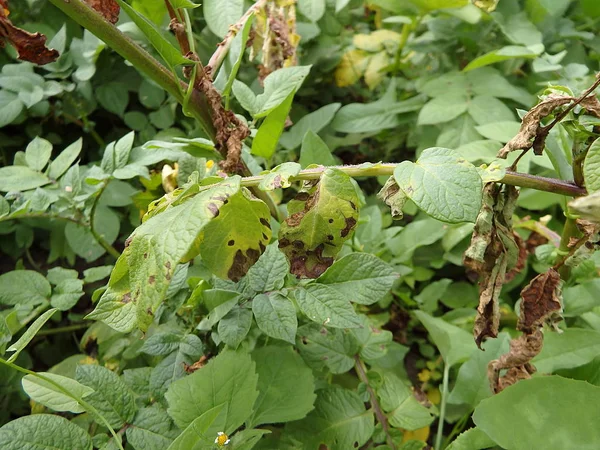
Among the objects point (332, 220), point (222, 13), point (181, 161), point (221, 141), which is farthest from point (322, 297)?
point (222, 13)

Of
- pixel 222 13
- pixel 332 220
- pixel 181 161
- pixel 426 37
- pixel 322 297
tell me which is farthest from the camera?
pixel 426 37

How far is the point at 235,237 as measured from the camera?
58cm

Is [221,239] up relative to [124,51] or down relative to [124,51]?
down

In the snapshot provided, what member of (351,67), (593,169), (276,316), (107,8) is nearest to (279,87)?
(107,8)

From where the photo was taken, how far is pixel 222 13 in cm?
103

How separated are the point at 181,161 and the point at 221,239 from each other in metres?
0.38

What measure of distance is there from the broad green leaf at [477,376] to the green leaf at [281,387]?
12.8 inches

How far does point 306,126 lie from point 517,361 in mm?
812

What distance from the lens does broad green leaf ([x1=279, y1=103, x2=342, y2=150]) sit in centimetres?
131

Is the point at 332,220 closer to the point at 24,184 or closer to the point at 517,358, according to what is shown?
the point at 517,358

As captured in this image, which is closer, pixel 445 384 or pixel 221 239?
pixel 221 239

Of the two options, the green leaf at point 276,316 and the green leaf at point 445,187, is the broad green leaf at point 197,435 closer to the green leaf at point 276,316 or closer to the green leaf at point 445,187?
the green leaf at point 276,316

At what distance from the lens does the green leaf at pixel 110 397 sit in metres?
0.73

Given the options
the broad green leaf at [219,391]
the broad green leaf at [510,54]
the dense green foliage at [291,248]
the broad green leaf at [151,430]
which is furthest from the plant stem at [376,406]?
the broad green leaf at [510,54]
